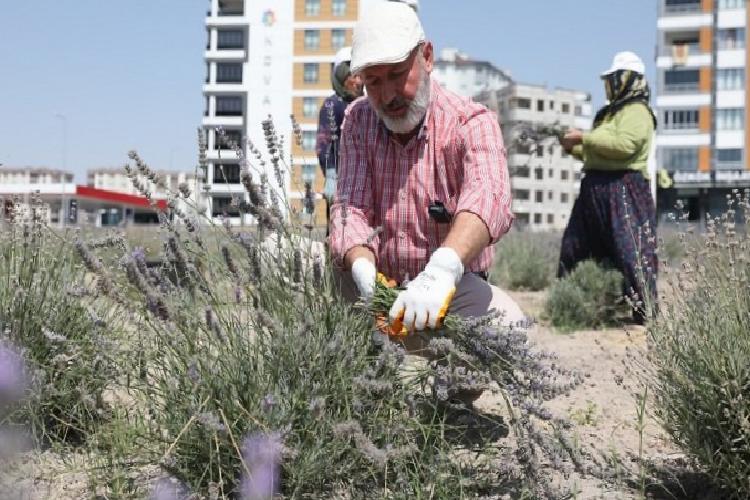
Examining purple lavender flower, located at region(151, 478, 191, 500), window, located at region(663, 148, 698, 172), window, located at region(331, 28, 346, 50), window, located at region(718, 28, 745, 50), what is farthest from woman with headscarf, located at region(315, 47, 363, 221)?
window, located at region(331, 28, 346, 50)

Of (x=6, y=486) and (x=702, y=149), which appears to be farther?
(x=702, y=149)

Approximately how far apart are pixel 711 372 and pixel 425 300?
71 cm

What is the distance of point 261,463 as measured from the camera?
1.74 meters

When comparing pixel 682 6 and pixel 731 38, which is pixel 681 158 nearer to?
pixel 731 38

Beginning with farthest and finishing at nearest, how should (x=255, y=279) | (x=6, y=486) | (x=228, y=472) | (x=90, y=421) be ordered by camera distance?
1. (x=90, y=421)
2. (x=255, y=279)
3. (x=228, y=472)
4. (x=6, y=486)

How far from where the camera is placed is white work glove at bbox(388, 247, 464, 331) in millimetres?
2057

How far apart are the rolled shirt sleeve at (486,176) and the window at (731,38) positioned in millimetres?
50145

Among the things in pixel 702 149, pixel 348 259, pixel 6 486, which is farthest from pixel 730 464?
pixel 702 149

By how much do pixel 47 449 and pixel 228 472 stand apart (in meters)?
0.80

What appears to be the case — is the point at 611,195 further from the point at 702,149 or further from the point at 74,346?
the point at 702,149

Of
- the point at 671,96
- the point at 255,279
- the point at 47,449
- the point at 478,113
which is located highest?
the point at 671,96

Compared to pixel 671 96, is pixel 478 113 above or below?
below

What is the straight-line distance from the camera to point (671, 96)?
48656 millimetres

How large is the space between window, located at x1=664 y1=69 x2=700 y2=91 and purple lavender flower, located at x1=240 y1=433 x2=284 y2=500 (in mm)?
50567
